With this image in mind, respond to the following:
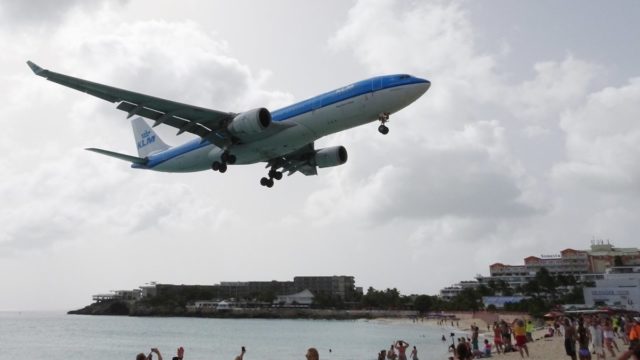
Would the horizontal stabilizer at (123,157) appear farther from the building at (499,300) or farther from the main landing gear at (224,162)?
Result: the building at (499,300)

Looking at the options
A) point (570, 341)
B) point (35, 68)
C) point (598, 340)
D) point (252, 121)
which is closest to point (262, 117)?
point (252, 121)

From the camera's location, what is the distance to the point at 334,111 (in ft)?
104

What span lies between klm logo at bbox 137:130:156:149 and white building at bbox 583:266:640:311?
11022 centimetres

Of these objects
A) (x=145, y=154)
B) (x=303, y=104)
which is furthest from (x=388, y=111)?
(x=145, y=154)

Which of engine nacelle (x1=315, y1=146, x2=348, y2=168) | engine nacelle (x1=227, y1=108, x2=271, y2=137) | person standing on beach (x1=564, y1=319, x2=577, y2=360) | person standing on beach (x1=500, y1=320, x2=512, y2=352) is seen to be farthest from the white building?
engine nacelle (x1=227, y1=108, x2=271, y2=137)

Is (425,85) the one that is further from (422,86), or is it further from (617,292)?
(617,292)

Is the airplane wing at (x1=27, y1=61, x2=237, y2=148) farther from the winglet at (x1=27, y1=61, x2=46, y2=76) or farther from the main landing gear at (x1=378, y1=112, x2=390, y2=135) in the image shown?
the main landing gear at (x1=378, y1=112, x2=390, y2=135)

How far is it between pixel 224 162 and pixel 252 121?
5.29m

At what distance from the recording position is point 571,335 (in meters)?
24.7

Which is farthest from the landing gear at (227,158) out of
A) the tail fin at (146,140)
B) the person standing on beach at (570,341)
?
the person standing on beach at (570,341)

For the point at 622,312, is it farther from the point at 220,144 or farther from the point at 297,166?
the point at 220,144

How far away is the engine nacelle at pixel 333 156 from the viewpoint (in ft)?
130

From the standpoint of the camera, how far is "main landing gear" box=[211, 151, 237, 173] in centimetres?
3534

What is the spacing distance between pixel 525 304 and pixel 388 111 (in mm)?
144888
